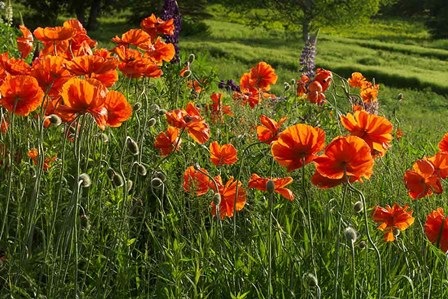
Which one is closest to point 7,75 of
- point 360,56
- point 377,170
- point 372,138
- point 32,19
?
point 372,138

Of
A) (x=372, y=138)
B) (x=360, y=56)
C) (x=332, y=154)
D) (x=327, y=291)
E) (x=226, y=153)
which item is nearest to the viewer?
(x=332, y=154)

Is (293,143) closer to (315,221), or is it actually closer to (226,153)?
(226,153)

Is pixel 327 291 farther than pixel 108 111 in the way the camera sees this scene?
Yes

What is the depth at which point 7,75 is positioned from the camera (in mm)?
2260

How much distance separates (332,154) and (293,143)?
11cm

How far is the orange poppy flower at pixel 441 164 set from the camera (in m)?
1.98

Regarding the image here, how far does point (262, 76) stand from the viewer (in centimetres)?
372

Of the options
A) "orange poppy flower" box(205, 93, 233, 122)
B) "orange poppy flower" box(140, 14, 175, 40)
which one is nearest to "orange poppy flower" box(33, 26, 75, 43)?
"orange poppy flower" box(140, 14, 175, 40)

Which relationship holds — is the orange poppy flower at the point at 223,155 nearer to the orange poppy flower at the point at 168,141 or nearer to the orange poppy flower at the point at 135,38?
the orange poppy flower at the point at 168,141

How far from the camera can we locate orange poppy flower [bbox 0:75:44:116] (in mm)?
2064

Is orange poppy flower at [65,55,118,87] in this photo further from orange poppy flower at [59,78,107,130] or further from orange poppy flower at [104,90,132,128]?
orange poppy flower at [59,78,107,130]

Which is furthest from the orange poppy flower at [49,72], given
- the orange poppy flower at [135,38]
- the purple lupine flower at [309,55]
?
the purple lupine flower at [309,55]

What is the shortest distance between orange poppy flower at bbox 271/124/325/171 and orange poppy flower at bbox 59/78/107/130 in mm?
434

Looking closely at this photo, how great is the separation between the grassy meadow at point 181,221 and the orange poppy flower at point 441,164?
0.64 feet
